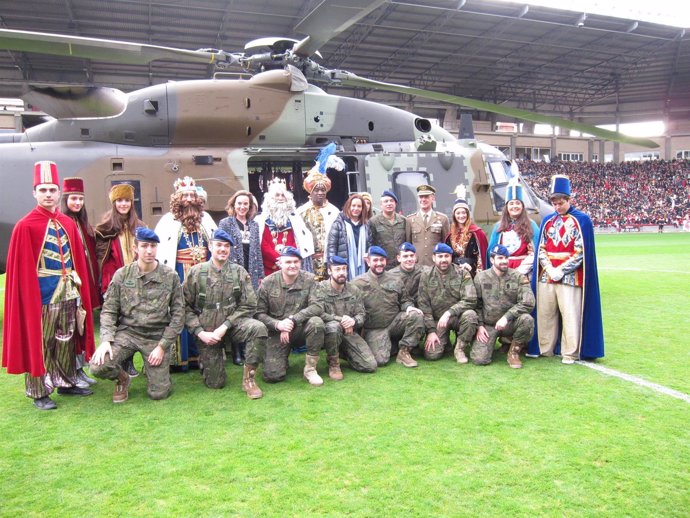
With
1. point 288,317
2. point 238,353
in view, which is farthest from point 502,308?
point 238,353

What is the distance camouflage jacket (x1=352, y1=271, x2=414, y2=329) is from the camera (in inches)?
232

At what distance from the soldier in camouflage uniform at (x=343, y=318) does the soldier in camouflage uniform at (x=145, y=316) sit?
1.43m

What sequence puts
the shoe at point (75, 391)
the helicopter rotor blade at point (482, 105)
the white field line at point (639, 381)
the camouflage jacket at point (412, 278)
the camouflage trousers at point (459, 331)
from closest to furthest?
the white field line at point (639, 381), the shoe at point (75, 391), the camouflage trousers at point (459, 331), the camouflage jacket at point (412, 278), the helicopter rotor blade at point (482, 105)

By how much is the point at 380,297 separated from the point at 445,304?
0.74 meters

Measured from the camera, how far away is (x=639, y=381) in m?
5.08

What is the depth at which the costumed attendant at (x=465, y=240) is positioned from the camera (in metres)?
6.55

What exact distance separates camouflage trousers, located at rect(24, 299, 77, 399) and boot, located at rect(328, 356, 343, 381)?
7.79 feet

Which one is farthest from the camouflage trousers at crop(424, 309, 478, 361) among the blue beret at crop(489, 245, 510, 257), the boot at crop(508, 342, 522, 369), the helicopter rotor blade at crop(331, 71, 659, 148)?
the helicopter rotor blade at crop(331, 71, 659, 148)

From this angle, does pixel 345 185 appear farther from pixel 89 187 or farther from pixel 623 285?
pixel 623 285

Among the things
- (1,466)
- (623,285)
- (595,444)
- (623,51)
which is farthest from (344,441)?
(623,51)

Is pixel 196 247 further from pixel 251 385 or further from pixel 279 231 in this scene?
pixel 251 385

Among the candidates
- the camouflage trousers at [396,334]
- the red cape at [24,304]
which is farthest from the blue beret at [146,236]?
the camouflage trousers at [396,334]

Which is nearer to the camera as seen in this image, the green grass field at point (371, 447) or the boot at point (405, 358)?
the green grass field at point (371, 447)

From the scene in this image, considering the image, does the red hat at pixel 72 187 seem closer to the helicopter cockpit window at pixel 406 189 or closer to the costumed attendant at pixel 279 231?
the costumed attendant at pixel 279 231
